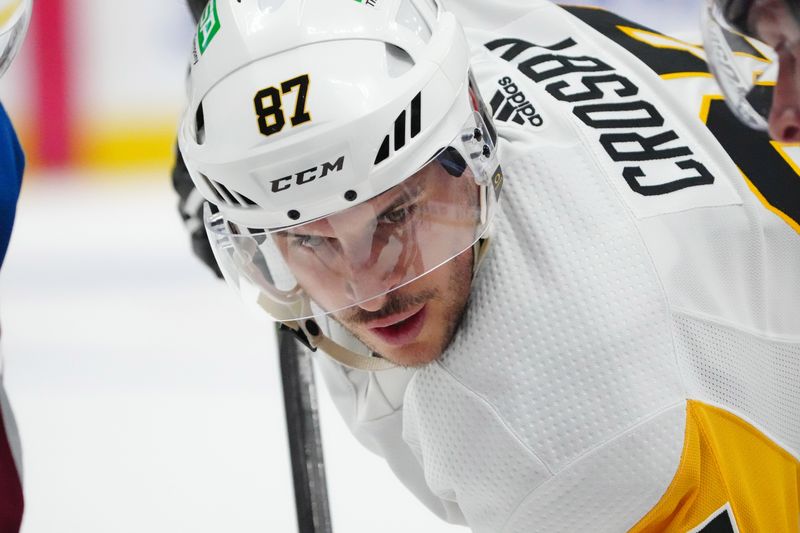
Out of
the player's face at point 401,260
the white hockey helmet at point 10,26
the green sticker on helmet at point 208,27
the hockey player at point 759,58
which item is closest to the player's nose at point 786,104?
the hockey player at point 759,58

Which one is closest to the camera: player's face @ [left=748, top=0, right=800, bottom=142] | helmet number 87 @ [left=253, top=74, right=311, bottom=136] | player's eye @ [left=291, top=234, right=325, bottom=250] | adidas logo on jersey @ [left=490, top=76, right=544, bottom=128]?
player's face @ [left=748, top=0, right=800, bottom=142]

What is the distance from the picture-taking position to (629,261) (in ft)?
3.85

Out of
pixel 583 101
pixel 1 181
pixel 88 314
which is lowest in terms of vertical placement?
pixel 88 314

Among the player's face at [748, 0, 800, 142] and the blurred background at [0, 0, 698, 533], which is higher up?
the player's face at [748, 0, 800, 142]

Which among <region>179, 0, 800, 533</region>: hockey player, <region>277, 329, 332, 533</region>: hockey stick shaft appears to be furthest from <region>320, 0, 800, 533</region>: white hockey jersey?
<region>277, 329, 332, 533</region>: hockey stick shaft

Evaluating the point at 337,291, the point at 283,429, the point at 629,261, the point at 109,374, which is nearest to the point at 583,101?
the point at 629,261

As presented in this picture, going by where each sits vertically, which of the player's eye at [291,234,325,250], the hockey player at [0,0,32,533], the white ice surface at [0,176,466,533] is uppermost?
the player's eye at [291,234,325,250]

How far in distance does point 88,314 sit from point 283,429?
2.07 feet

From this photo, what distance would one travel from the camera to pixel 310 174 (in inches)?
43.9

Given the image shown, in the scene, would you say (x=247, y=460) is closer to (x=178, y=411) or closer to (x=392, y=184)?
(x=178, y=411)

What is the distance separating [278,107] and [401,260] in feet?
0.69

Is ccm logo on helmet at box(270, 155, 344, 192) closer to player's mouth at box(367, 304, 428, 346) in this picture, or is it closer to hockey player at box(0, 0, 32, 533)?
player's mouth at box(367, 304, 428, 346)

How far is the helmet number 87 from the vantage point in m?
1.10

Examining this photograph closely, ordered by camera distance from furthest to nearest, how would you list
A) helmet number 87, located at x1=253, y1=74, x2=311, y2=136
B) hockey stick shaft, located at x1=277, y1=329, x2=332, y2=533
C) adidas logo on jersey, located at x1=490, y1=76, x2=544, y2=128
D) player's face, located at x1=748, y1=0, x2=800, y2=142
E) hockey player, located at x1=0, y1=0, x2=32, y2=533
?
1. hockey stick shaft, located at x1=277, y1=329, x2=332, y2=533
2. hockey player, located at x1=0, y1=0, x2=32, y2=533
3. adidas logo on jersey, located at x1=490, y1=76, x2=544, y2=128
4. helmet number 87, located at x1=253, y1=74, x2=311, y2=136
5. player's face, located at x1=748, y1=0, x2=800, y2=142
